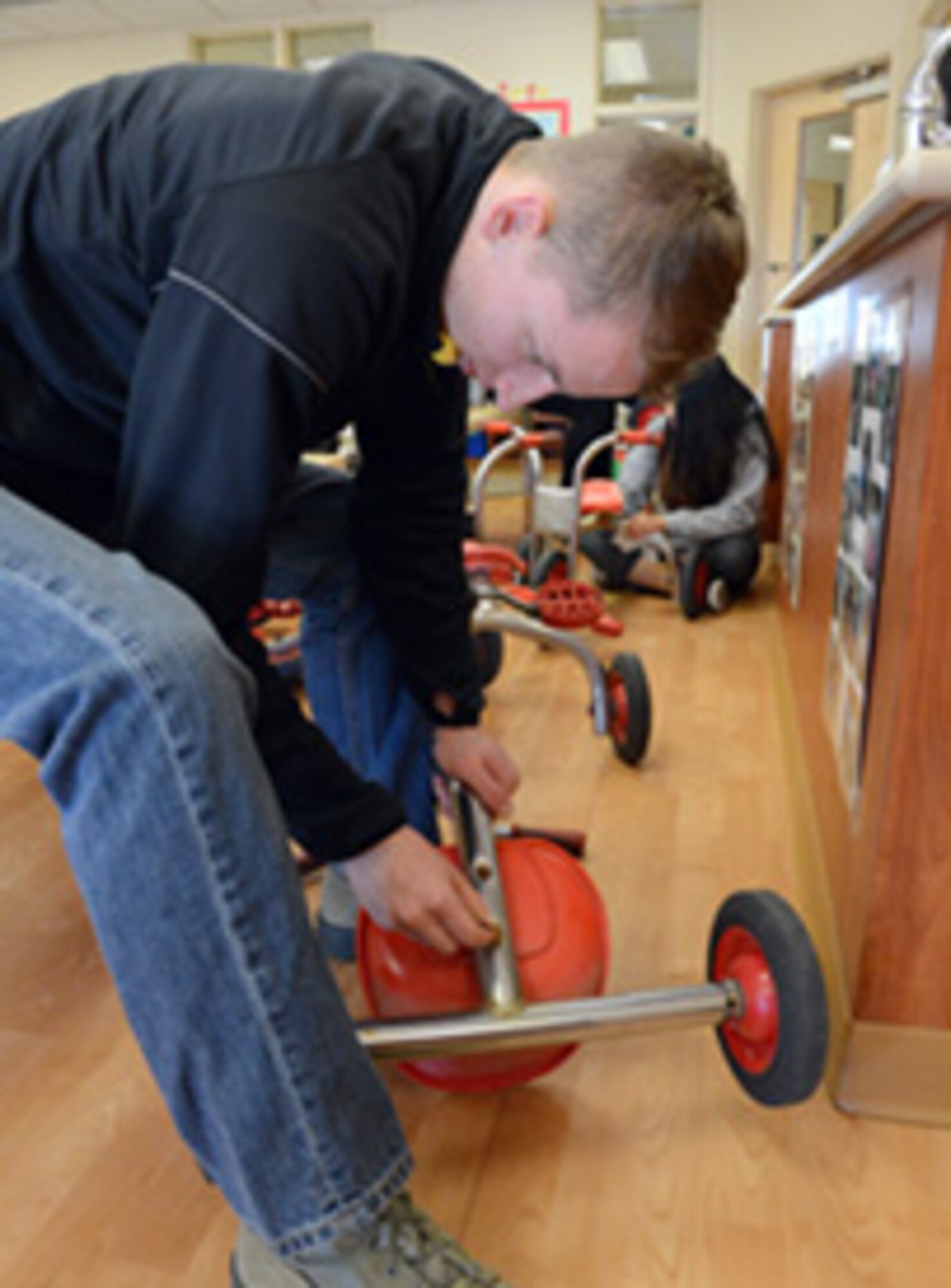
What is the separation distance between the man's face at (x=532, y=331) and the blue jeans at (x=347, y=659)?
34 centimetres

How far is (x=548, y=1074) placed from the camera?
0.95 metres

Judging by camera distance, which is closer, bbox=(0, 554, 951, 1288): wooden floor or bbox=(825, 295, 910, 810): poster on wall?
bbox=(0, 554, 951, 1288): wooden floor

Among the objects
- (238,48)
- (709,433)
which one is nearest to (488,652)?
(709,433)

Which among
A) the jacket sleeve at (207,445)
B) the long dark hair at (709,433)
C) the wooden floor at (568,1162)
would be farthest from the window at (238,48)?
the jacket sleeve at (207,445)

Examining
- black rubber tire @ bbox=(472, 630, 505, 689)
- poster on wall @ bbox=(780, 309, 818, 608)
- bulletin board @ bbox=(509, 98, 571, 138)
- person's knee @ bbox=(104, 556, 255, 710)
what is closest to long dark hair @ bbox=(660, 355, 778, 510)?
poster on wall @ bbox=(780, 309, 818, 608)

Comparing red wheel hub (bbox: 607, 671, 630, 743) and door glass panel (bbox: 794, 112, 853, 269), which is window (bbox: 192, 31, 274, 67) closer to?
door glass panel (bbox: 794, 112, 853, 269)

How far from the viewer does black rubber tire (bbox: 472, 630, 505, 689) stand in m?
1.73

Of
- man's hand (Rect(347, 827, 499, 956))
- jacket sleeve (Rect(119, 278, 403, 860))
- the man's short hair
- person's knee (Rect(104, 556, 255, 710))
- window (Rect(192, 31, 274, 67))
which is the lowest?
man's hand (Rect(347, 827, 499, 956))

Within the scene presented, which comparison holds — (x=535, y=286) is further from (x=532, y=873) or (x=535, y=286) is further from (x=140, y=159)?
(x=532, y=873)

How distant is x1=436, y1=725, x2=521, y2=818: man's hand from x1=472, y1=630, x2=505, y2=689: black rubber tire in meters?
0.67

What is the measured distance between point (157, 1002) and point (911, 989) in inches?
26.1

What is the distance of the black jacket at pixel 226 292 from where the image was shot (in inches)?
23.3

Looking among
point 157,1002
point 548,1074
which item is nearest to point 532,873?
point 548,1074

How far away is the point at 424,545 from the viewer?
104 centimetres
